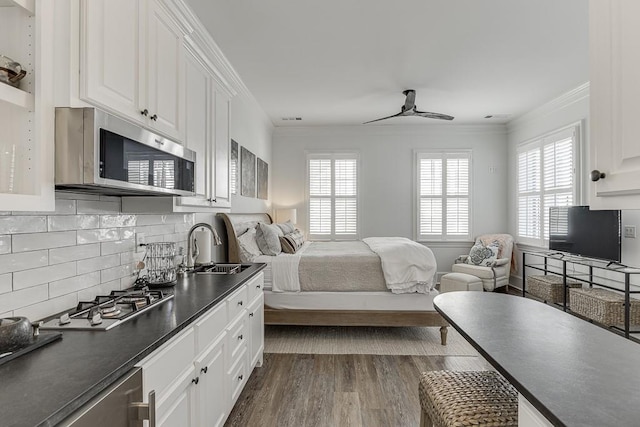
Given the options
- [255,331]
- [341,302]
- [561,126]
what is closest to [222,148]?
[255,331]

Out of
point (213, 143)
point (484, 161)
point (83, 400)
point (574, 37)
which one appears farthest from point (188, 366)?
point (484, 161)

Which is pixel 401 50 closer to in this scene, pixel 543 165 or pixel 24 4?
pixel 24 4

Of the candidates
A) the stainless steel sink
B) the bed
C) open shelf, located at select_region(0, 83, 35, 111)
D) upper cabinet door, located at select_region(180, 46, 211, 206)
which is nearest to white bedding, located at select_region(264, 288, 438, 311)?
the bed

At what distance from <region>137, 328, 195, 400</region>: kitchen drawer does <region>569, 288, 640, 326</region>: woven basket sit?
3.84 meters

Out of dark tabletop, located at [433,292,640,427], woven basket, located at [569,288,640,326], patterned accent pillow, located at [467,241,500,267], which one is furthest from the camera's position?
patterned accent pillow, located at [467,241,500,267]

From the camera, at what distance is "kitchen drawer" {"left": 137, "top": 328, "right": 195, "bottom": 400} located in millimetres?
1204

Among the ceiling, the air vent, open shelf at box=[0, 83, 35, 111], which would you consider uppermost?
the air vent

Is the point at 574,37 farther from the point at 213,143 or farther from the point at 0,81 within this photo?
the point at 0,81

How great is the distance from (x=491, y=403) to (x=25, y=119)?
1.91m

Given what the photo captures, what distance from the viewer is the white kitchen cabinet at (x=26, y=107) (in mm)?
1105

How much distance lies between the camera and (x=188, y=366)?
5.11ft

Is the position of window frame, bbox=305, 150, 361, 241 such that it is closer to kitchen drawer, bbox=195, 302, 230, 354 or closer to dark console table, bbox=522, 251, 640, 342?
dark console table, bbox=522, 251, 640, 342

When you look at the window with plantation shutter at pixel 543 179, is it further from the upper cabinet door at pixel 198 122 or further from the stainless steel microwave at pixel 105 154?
the stainless steel microwave at pixel 105 154

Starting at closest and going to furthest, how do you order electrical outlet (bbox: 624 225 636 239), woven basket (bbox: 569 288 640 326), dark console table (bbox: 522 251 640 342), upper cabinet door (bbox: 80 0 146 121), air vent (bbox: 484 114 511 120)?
upper cabinet door (bbox: 80 0 146 121)
dark console table (bbox: 522 251 640 342)
woven basket (bbox: 569 288 640 326)
electrical outlet (bbox: 624 225 636 239)
air vent (bbox: 484 114 511 120)
